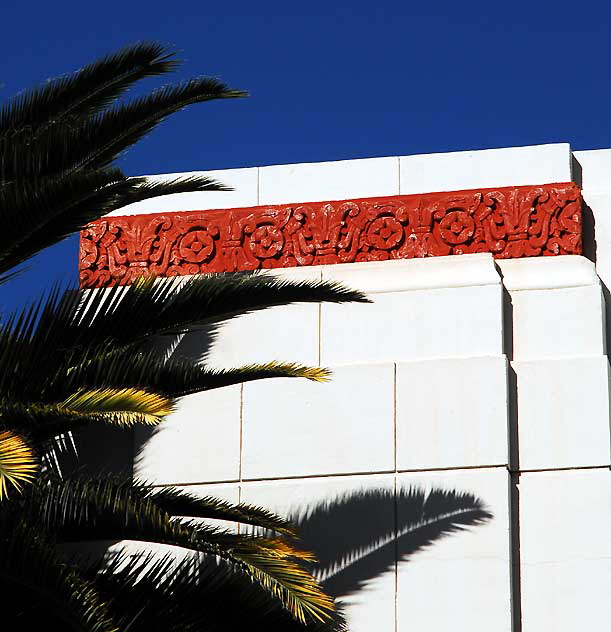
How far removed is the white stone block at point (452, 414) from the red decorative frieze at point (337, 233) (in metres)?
1.30

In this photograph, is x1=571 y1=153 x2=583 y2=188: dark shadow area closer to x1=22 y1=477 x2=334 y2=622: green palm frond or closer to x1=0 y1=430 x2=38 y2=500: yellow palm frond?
x1=22 y1=477 x2=334 y2=622: green palm frond

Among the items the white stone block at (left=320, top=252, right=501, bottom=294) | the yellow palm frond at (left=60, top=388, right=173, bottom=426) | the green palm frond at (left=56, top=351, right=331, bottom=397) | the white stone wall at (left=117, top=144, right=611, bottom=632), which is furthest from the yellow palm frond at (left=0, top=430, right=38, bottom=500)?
the white stone block at (left=320, top=252, right=501, bottom=294)

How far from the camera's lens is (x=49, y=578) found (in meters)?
8.67

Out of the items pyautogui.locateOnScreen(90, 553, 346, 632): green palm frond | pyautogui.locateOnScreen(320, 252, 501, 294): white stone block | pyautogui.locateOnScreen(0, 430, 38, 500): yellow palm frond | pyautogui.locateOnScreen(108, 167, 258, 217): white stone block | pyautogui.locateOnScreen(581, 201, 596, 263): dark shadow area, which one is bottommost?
pyautogui.locateOnScreen(90, 553, 346, 632): green palm frond

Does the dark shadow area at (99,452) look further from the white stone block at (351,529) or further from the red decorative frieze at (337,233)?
the red decorative frieze at (337,233)

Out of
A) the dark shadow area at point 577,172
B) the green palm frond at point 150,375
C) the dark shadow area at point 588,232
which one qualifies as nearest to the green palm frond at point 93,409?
the green palm frond at point 150,375

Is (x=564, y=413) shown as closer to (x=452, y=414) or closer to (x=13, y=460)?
(x=452, y=414)

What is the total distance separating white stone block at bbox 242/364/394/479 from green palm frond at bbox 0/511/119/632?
3078 millimetres

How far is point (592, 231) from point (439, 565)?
3.27 meters

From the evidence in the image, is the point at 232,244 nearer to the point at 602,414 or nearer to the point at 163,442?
the point at 163,442

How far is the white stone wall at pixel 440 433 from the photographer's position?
36.3ft

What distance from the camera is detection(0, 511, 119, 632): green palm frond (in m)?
8.59

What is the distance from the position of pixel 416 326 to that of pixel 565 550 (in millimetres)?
2113

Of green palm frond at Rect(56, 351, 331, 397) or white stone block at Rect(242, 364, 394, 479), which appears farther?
white stone block at Rect(242, 364, 394, 479)
